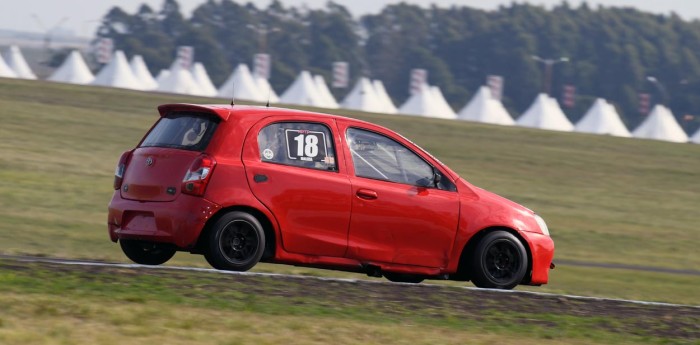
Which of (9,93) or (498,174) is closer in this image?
(498,174)

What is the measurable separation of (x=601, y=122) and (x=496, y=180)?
30253 mm

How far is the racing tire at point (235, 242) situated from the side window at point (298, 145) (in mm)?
524

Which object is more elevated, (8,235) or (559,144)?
(559,144)

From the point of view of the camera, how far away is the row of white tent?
62.5 meters

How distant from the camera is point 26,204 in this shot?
21547 mm

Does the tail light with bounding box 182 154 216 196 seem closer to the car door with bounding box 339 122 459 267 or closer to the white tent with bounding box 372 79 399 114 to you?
the car door with bounding box 339 122 459 267

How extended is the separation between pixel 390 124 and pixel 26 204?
27.6 m

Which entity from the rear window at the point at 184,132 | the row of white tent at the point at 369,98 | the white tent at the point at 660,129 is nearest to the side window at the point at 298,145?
the rear window at the point at 184,132

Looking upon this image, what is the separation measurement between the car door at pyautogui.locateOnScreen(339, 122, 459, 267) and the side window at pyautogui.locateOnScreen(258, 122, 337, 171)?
0.61 feet

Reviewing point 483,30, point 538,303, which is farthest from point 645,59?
point 538,303

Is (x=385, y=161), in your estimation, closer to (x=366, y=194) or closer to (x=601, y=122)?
(x=366, y=194)

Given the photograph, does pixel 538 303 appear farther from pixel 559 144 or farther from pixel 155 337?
pixel 559 144

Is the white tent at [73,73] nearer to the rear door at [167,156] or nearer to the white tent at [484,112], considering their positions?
the white tent at [484,112]

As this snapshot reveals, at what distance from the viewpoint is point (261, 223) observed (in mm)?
10383
